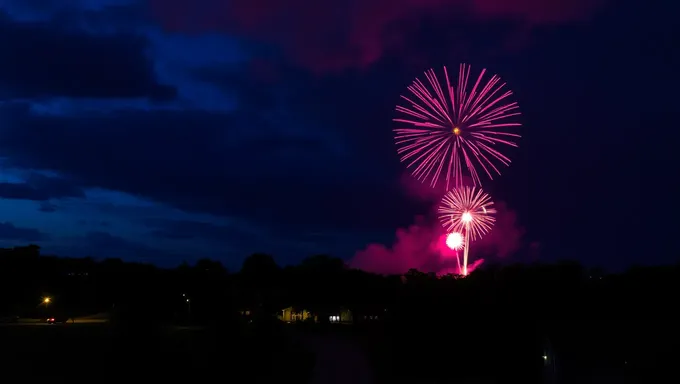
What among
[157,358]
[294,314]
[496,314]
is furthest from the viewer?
[294,314]

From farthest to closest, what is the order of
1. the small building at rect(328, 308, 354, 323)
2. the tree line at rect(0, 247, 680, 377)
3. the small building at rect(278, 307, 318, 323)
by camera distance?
the small building at rect(328, 308, 354, 323)
the small building at rect(278, 307, 318, 323)
the tree line at rect(0, 247, 680, 377)

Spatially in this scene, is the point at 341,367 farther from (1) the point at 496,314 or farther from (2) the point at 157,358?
(2) the point at 157,358

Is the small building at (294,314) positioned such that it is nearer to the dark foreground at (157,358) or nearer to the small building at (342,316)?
the small building at (342,316)

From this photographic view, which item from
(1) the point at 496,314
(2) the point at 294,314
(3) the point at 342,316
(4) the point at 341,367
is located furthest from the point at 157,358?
(3) the point at 342,316

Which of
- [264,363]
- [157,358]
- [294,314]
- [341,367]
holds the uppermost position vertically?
[294,314]

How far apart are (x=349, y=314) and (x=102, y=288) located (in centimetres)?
3699

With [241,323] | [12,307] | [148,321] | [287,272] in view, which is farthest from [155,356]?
[287,272]

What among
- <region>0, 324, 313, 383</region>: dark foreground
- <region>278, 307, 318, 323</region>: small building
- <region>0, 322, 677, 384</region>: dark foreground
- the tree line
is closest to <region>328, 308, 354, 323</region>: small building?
<region>278, 307, 318, 323</region>: small building

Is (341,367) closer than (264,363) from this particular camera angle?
No

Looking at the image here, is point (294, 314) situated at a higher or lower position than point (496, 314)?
higher

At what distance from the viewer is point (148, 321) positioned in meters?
17.4

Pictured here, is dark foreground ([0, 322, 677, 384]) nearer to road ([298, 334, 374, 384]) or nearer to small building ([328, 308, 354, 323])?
road ([298, 334, 374, 384])

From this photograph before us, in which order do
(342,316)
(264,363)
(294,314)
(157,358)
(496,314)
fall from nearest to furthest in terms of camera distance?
(157,358)
(264,363)
(496,314)
(294,314)
(342,316)

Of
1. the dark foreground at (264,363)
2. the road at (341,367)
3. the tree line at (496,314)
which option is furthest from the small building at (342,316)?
the dark foreground at (264,363)
